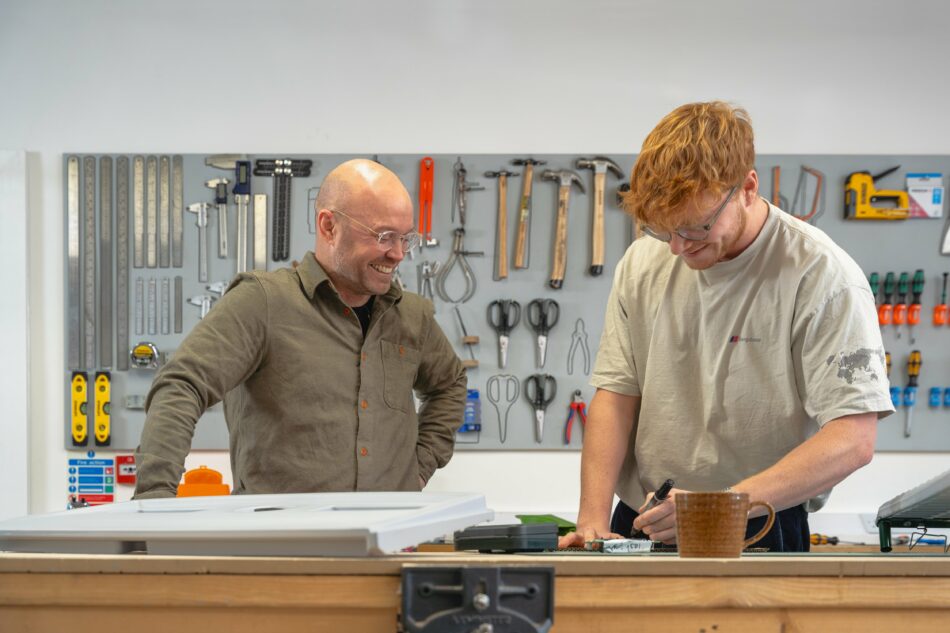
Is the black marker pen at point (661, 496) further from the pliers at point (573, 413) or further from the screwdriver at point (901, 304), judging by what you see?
the screwdriver at point (901, 304)

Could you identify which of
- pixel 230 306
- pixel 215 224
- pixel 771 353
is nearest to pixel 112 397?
pixel 215 224

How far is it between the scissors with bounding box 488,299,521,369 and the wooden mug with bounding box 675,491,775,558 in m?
2.81

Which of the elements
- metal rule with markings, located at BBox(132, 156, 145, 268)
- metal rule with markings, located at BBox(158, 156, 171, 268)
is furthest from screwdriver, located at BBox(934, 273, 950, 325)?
metal rule with markings, located at BBox(132, 156, 145, 268)

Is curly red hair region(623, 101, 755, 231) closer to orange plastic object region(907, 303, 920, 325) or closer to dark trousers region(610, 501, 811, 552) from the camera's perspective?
dark trousers region(610, 501, 811, 552)

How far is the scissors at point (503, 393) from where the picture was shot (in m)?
4.05

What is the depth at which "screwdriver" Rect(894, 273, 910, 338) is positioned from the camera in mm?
4012

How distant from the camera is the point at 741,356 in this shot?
1.93m

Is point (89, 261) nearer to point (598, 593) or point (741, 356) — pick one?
point (741, 356)

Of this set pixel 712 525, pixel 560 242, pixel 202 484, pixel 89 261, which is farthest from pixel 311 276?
pixel 89 261

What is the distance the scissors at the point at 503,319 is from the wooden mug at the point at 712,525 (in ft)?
9.23

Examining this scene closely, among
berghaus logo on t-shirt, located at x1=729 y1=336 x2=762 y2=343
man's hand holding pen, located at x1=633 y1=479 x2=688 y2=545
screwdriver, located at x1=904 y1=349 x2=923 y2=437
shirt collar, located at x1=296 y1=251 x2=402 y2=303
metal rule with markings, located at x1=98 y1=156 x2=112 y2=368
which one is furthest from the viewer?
metal rule with markings, located at x1=98 y1=156 x2=112 y2=368

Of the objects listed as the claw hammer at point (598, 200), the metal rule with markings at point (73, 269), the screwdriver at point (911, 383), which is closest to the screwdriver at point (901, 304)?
the screwdriver at point (911, 383)

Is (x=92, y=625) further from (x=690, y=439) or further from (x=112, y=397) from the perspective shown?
(x=112, y=397)

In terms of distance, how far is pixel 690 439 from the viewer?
198cm
